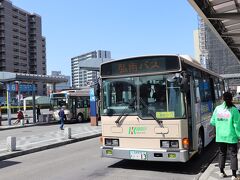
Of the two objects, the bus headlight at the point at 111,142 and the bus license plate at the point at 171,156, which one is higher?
the bus headlight at the point at 111,142

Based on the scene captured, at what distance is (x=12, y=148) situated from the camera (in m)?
13.2

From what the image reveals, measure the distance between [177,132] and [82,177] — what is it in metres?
2.50

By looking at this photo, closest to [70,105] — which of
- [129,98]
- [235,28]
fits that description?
[235,28]

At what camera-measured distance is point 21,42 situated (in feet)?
482

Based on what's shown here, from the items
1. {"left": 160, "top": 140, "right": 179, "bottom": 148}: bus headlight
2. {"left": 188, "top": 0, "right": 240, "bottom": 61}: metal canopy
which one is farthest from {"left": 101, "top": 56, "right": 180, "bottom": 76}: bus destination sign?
{"left": 188, "top": 0, "right": 240, "bottom": 61}: metal canopy

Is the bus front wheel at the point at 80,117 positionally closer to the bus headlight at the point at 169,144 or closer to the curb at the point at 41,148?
the curb at the point at 41,148

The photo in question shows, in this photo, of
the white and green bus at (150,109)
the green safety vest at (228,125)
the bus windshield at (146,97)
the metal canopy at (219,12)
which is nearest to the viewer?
the green safety vest at (228,125)

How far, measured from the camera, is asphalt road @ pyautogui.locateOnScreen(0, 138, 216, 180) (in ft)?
27.7

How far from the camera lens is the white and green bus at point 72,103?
31.7 meters

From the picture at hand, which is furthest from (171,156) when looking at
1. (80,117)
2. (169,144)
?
(80,117)

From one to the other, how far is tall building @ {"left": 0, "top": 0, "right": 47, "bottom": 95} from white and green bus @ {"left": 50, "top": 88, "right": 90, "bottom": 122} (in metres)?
101

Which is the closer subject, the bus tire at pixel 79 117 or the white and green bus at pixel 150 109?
the white and green bus at pixel 150 109

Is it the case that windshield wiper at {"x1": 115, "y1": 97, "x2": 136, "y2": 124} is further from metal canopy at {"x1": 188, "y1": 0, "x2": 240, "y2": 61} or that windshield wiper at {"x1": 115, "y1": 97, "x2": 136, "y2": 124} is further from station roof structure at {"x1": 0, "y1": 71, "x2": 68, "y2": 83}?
station roof structure at {"x1": 0, "y1": 71, "x2": 68, "y2": 83}

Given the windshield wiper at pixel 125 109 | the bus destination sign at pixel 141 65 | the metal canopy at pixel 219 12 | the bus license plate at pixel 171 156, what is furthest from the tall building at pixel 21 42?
the bus license plate at pixel 171 156
